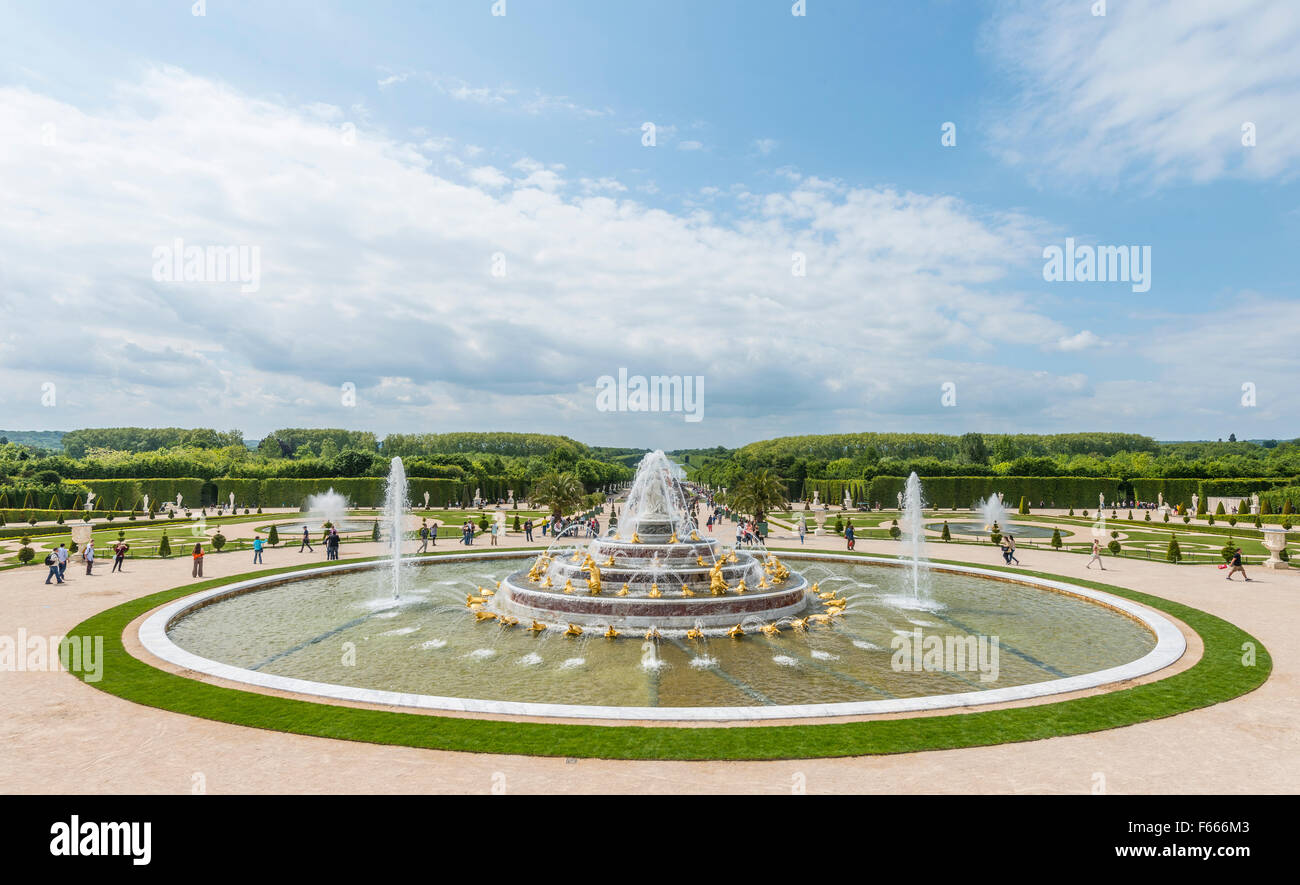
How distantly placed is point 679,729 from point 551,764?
2.47 meters

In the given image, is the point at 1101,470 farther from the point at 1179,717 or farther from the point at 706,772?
the point at 706,772

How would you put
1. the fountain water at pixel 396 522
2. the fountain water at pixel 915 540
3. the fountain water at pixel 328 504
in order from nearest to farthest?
the fountain water at pixel 396 522, the fountain water at pixel 915 540, the fountain water at pixel 328 504

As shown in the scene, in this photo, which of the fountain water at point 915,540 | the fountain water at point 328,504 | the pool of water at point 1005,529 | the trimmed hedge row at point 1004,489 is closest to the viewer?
the fountain water at point 915,540

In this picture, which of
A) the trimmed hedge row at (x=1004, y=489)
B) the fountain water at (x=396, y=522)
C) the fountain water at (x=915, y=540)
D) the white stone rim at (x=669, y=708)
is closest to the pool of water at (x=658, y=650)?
the white stone rim at (x=669, y=708)

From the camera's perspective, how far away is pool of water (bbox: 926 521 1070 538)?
52.0m

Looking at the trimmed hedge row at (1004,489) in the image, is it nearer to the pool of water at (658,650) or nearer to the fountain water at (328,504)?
the pool of water at (658,650)

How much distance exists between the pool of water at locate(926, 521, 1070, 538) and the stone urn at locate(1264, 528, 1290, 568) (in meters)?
17.4

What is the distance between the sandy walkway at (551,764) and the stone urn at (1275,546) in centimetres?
2427

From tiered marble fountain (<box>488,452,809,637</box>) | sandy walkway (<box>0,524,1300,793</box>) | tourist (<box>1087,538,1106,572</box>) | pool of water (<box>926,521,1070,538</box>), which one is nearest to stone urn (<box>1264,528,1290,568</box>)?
tourist (<box>1087,538,1106,572</box>)

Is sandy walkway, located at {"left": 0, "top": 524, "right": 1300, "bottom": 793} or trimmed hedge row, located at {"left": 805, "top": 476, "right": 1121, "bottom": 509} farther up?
trimmed hedge row, located at {"left": 805, "top": 476, "right": 1121, "bottom": 509}

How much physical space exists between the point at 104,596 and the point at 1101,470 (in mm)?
118503

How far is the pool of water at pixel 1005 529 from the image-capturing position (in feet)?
171

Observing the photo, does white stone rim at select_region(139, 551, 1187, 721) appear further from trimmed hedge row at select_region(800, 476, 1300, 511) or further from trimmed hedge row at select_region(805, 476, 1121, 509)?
trimmed hedge row at select_region(800, 476, 1300, 511)
